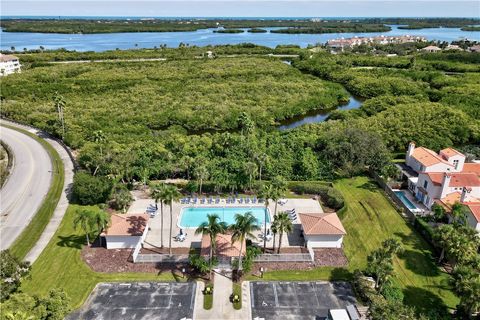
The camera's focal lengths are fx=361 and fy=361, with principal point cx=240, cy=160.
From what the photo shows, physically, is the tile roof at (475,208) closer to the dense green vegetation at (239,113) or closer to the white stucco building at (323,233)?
the dense green vegetation at (239,113)

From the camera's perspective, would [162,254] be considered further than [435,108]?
No

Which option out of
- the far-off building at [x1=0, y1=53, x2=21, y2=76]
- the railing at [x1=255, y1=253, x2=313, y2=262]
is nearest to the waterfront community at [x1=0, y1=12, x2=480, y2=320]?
the railing at [x1=255, y1=253, x2=313, y2=262]

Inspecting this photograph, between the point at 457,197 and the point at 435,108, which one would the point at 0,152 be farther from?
the point at 435,108

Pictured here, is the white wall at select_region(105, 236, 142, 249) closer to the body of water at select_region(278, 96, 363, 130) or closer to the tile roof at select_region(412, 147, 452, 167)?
the tile roof at select_region(412, 147, 452, 167)

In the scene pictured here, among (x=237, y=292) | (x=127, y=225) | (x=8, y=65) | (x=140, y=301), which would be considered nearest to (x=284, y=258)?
(x=237, y=292)

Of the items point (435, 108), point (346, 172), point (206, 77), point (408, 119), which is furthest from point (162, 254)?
point (206, 77)

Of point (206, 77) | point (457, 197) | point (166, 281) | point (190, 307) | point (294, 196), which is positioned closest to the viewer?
point (190, 307)

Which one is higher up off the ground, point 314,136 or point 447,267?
point 314,136

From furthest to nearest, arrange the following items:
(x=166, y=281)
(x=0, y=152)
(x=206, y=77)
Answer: (x=206, y=77)
(x=0, y=152)
(x=166, y=281)

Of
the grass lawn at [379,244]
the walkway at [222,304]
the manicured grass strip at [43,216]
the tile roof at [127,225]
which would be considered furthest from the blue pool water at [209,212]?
the manicured grass strip at [43,216]
